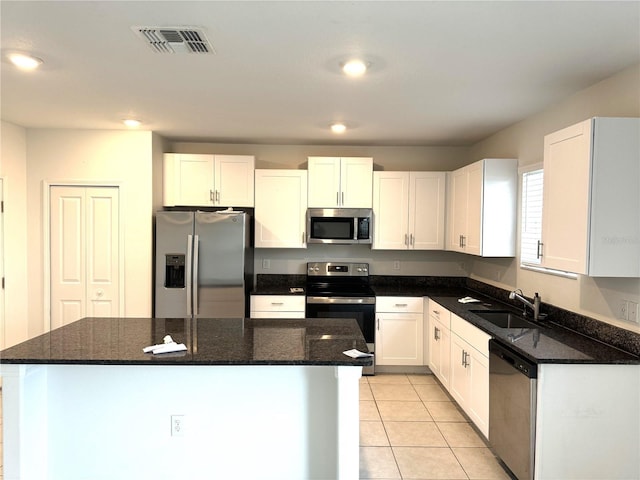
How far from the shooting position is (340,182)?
4.52 meters

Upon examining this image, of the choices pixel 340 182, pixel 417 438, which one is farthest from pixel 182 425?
pixel 340 182

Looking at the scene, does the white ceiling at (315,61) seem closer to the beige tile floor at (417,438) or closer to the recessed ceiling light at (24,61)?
the recessed ceiling light at (24,61)

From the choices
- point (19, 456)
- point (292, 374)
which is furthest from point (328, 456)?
point (19, 456)

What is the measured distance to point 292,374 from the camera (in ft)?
7.54

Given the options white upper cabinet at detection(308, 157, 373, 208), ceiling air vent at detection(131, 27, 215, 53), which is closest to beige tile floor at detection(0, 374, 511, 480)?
white upper cabinet at detection(308, 157, 373, 208)

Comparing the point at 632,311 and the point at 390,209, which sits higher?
the point at 390,209

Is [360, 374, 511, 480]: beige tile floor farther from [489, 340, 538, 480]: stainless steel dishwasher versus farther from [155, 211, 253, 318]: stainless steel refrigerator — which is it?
[155, 211, 253, 318]: stainless steel refrigerator

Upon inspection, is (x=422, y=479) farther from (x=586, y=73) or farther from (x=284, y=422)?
(x=586, y=73)

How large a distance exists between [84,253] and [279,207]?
6.68 feet

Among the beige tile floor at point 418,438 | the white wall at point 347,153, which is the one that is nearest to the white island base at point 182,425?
the beige tile floor at point 418,438

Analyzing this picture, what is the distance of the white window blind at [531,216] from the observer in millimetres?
3350

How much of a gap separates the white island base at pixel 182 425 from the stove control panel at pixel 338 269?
2.53 metres

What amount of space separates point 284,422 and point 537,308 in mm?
2046

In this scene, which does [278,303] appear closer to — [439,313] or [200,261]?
[200,261]
